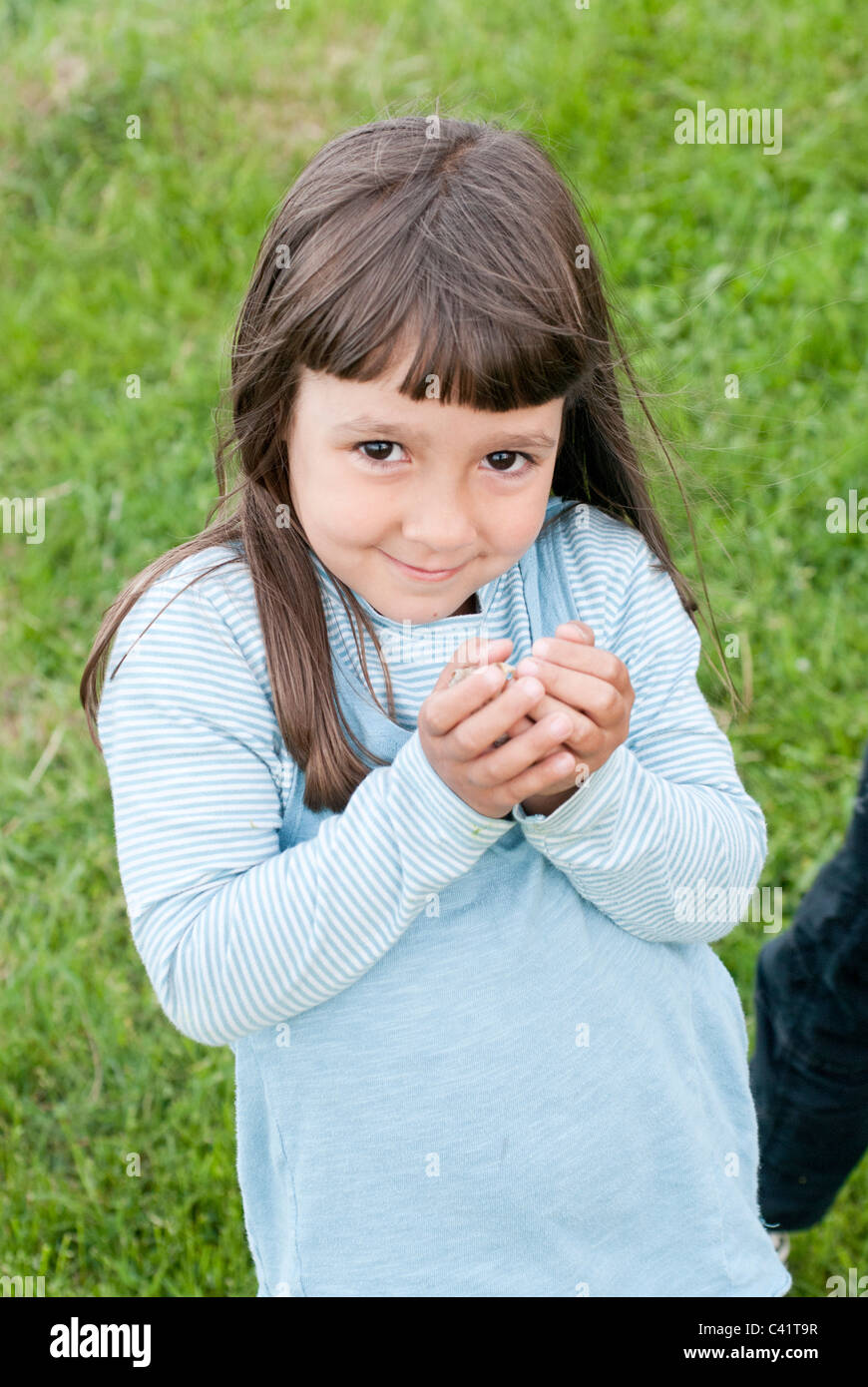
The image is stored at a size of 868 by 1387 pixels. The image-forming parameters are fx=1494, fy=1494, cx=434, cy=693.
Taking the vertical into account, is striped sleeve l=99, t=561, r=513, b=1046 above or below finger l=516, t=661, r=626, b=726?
below

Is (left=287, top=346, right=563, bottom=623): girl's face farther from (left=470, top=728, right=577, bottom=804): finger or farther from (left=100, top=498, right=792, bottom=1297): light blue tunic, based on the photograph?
(left=470, top=728, right=577, bottom=804): finger

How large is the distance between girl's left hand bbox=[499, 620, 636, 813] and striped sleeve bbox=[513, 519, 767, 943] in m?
0.03

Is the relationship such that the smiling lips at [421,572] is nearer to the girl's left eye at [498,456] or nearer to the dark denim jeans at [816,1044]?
the girl's left eye at [498,456]

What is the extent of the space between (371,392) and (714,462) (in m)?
2.22

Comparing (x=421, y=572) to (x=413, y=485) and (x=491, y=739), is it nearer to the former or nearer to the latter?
(x=413, y=485)

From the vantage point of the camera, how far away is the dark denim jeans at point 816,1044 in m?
2.12

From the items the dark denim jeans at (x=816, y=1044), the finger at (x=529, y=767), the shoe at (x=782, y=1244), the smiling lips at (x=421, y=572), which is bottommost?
the shoe at (x=782, y=1244)

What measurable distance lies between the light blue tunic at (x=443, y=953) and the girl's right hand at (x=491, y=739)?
3 centimetres

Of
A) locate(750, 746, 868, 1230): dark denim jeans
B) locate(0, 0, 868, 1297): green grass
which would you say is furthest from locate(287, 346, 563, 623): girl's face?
locate(750, 746, 868, 1230): dark denim jeans

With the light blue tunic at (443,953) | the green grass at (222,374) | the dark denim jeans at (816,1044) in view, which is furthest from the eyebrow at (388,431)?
the dark denim jeans at (816,1044)

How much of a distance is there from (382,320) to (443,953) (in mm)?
665

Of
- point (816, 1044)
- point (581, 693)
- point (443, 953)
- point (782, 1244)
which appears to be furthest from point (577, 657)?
point (782, 1244)

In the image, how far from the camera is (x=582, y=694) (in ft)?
4.79

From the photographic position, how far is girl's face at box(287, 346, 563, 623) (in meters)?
1.46
